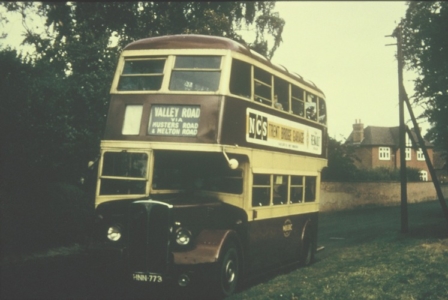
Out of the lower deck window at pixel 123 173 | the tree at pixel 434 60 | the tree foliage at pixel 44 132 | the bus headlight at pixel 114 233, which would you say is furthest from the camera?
the tree at pixel 434 60

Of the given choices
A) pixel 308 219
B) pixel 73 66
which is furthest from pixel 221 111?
pixel 73 66

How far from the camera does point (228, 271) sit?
31.6 feet

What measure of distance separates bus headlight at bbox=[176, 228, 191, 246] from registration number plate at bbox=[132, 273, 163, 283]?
0.64 meters

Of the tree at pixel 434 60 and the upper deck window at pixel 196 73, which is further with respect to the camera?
the tree at pixel 434 60

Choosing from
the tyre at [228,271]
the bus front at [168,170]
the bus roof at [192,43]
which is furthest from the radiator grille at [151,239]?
the bus roof at [192,43]

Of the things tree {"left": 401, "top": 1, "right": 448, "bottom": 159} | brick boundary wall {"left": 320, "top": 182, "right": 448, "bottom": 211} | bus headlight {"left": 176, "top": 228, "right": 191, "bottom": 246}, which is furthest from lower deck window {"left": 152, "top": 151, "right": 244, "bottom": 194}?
brick boundary wall {"left": 320, "top": 182, "right": 448, "bottom": 211}

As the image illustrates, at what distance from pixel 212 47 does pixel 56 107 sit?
26.1 ft

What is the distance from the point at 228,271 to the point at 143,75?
3.98 meters

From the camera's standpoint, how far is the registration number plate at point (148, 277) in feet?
28.3

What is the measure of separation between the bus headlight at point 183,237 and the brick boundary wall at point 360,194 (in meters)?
26.6

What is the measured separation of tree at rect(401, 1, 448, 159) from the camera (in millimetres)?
17953

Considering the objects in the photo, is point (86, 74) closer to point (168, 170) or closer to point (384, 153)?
point (168, 170)

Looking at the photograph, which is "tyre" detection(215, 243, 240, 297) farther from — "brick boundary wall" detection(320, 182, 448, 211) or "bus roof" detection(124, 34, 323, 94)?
"brick boundary wall" detection(320, 182, 448, 211)

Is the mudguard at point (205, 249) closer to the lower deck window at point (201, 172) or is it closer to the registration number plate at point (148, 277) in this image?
the registration number plate at point (148, 277)
